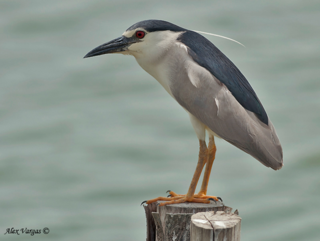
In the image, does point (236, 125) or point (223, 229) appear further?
point (236, 125)

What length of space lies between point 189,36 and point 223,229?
195cm

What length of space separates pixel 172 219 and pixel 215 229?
0.53 m

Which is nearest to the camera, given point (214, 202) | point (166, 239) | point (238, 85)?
point (166, 239)

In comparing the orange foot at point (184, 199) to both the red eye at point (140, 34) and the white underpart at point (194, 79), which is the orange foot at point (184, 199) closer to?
the white underpart at point (194, 79)

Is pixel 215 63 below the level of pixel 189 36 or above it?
below

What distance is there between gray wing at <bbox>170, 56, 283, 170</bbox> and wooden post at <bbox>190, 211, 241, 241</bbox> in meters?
1.13

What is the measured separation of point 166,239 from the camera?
3439 mm

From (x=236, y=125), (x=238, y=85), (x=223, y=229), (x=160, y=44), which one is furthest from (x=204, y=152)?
(x=223, y=229)

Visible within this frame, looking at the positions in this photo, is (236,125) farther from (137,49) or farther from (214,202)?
(137,49)

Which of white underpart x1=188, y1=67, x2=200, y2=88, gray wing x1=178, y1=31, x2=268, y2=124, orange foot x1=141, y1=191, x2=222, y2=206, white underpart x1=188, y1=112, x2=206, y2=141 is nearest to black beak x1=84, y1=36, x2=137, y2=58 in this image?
gray wing x1=178, y1=31, x2=268, y2=124

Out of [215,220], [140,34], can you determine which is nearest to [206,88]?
[140,34]

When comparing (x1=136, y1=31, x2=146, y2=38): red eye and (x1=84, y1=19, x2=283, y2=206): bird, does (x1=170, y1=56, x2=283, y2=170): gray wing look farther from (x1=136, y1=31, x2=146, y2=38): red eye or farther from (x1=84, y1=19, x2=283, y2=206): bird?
(x1=136, y1=31, x2=146, y2=38): red eye

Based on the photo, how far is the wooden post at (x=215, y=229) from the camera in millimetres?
2941

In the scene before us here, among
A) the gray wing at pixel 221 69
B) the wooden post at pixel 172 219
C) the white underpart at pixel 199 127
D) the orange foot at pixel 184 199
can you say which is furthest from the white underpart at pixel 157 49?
the wooden post at pixel 172 219
